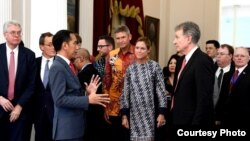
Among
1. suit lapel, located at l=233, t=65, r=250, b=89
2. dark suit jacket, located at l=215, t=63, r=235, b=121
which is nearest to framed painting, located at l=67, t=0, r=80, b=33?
dark suit jacket, located at l=215, t=63, r=235, b=121

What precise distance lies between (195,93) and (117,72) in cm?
153

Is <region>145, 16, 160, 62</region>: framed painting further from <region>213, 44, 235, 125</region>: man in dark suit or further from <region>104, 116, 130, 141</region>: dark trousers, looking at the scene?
<region>104, 116, 130, 141</region>: dark trousers

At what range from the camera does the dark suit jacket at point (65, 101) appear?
358 cm

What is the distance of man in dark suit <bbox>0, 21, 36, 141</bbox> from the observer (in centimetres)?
427

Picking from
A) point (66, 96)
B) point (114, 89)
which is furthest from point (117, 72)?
point (66, 96)

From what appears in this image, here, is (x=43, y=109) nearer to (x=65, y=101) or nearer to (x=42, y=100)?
(x=42, y=100)

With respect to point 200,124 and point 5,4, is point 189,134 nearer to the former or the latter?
point 200,124

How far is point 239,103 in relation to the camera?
5164 mm

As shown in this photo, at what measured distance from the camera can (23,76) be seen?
4.37 m

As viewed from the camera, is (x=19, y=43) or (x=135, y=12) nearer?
(x=19, y=43)

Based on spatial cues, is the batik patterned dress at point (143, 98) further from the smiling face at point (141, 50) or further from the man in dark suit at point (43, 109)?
the man in dark suit at point (43, 109)

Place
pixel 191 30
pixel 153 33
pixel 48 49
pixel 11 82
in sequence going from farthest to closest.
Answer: pixel 153 33
pixel 48 49
pixel 11 82
pixel 191 30

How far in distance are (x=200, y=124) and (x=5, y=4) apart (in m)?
2.82

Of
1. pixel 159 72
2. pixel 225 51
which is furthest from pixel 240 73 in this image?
pixel 159 72
